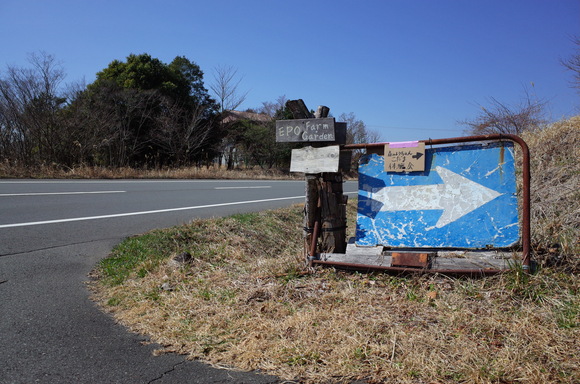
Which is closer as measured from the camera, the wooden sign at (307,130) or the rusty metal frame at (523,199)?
the rusty metal frame at (523,199)

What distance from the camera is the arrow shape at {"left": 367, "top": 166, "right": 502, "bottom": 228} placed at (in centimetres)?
382

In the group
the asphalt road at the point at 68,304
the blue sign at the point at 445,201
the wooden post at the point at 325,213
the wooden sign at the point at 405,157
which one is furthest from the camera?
the wooden post at the point at 325,213

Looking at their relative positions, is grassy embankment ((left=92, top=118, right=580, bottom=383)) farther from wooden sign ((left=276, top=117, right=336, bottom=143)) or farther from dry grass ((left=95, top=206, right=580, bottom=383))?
wooden sign ((left=276, top=117, right=336, bottom=143))

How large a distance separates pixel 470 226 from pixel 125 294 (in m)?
3.28

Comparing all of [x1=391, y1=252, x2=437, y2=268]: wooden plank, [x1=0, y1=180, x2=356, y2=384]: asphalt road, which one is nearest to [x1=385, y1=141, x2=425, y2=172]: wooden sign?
[x1=391, y1=252, x2=437, y2=268]: wooden plank

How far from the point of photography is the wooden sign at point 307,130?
13.7 feet

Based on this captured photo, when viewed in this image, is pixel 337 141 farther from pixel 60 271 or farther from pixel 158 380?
pixel 60 271

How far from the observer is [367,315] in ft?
10.6

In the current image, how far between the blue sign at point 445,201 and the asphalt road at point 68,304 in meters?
2.02

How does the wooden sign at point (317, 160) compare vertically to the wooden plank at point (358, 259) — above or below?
above

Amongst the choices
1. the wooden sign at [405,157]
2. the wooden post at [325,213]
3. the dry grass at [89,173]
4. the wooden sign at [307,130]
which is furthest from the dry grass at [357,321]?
the dry grass at [89,173]

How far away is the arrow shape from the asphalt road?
2150mm

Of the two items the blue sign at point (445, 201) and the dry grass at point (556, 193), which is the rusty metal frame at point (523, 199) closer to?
the blue sign at point (445, 201)

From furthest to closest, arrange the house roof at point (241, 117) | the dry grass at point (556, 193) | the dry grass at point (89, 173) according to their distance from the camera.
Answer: the house roof at point (241, 117)
the dry grass at point (89, 173)
the dry grass at point (556, 193)
